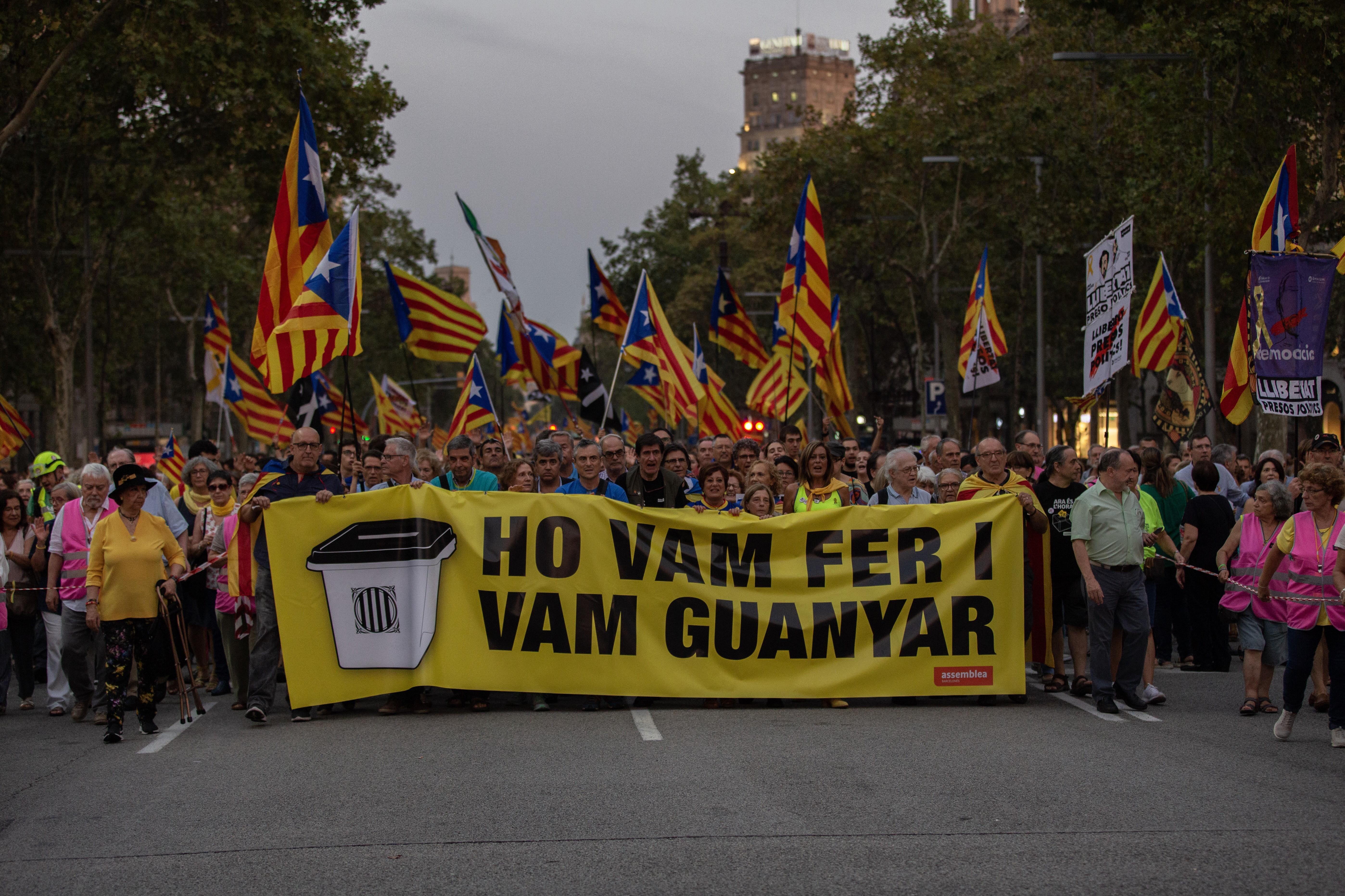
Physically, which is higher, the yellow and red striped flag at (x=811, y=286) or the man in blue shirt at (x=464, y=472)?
the yellow and red striped flag at (x=811, y=286)

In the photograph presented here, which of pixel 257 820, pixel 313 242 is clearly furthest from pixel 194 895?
pixel 313 242

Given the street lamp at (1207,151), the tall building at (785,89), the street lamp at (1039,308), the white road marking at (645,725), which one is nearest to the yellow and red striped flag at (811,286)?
the white road marking at (645,725)

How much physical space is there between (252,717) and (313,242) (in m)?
4.20

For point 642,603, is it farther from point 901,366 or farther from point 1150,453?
point 901,366

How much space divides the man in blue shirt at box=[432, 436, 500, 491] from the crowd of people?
0.02 m

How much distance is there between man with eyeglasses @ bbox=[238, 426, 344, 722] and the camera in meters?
10.1

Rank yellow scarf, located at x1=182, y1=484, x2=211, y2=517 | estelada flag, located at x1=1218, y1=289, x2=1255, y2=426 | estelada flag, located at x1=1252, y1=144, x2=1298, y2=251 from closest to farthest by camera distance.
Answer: yellow scarf, located at x1=182, y1=484, x2=211, y2=517
estelada flag, located at x1=1218, y1=289, x2=1255, y2=426
estelada flag, located at x1=1252, y1=144, x2=1298, y2=251

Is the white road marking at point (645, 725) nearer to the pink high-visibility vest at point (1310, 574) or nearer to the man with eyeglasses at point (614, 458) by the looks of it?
the man with eyeglasses at point (614, 458)

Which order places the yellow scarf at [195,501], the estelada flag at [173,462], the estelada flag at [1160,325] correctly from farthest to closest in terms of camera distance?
the estelada flag at [173,462], the estelada flag at [1160,325], the yellow scarf at [195,501]

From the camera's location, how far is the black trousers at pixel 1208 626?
12.5 meters

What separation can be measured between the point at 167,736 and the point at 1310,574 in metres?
7.23

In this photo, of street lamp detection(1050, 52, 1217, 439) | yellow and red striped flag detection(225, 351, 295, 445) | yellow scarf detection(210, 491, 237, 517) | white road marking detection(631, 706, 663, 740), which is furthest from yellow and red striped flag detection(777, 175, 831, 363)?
yellow and red striped flag detection(225, 351, 295, 445)

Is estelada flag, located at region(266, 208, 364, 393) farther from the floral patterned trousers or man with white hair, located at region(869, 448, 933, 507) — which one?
man with white hair, located at region(869, 448, 933, 507)

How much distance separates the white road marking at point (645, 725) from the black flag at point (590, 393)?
8952 mm
